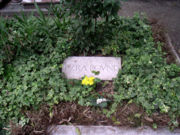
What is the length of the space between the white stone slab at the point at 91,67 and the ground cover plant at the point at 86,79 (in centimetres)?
11

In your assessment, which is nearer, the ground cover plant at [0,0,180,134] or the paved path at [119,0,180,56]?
the ground cover plant at [0,0,180,134]

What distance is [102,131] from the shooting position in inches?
87.6

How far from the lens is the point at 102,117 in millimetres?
2355

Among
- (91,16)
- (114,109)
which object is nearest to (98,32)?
(91,16)

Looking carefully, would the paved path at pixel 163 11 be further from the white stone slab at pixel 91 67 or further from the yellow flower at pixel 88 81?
the yellow flower at pixel 88 81

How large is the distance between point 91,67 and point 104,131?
1.02 meters

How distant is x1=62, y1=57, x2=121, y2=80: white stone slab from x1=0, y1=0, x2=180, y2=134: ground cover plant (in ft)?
0.35

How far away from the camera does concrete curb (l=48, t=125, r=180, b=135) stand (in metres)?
2.21

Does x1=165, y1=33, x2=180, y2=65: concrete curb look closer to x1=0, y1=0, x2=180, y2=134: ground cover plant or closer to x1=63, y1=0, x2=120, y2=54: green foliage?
x1=0, y1=0, x2=180, y2=134: ground cover plant

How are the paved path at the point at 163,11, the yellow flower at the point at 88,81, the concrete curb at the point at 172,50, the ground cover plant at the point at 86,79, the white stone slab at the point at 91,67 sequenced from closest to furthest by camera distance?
the ground cover plant at the point at 86,79 → the yellow flower at the point at 88,81 → the white stone slab at the point at 91,67 → the concrete curb at the point at 172,50 → the paved path at the point at 163,11

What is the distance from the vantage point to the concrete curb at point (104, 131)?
2213mm

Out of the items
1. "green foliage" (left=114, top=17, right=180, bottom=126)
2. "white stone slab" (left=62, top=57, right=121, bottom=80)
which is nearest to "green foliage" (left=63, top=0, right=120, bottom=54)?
"white stone slab" (left=62, top=57, right=121, bottom=80)

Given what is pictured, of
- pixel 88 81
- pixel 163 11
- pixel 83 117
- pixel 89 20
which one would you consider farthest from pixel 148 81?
pixel 163 11

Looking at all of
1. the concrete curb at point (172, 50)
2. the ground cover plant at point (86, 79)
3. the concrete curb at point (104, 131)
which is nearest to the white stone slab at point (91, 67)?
the ground cover plant at point (86, 79)
